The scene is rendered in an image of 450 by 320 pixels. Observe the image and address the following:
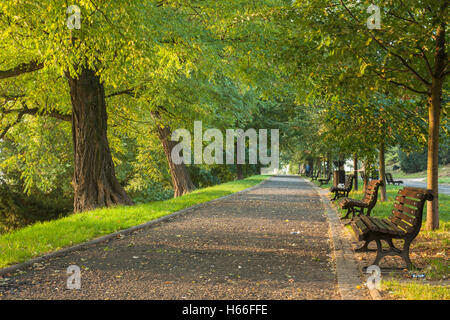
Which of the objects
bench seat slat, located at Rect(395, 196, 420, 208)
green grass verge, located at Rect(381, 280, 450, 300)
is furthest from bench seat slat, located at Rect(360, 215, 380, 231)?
green grass verge, located at Rect(381, 280, 450, 300)

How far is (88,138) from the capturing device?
460 inches

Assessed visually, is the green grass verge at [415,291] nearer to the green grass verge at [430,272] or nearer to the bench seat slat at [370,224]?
the green grass verge at [430,272]

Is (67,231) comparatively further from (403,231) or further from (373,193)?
(373,193)

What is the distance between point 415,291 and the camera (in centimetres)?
432

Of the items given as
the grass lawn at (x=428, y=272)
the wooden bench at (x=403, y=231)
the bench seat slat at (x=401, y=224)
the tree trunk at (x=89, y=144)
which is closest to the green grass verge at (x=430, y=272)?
the grass lawn at (x=428, y=272)

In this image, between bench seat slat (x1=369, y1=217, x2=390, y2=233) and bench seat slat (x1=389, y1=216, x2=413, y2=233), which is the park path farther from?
bench seat slat (x1=389, y1=216, x2=413, y2=233)

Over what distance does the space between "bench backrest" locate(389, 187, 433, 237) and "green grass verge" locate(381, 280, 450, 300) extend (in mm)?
1041

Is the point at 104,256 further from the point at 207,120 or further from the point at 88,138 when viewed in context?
the point at 207,120

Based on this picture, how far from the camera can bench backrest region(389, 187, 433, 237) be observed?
5543 millimetres

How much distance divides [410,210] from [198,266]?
10.1ft

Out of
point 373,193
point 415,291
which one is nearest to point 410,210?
point 415,291
